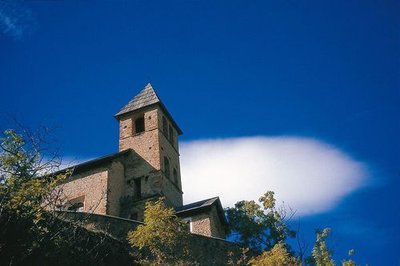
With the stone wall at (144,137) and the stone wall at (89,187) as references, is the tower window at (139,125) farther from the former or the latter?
the stone wall at (89,187)

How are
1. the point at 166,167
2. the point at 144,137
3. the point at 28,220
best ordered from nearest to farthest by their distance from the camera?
the point at 28,220 → the point at 166,167 → the point at 144,137

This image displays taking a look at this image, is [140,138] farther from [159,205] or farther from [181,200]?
[159,205]

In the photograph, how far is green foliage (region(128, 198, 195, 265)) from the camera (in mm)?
18422

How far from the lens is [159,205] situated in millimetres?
19719

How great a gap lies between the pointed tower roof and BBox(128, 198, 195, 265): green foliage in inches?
697

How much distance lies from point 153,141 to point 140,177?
322 centimetres

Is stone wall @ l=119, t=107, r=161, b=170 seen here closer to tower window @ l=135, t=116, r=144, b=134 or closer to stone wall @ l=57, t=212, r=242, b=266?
tower window @ l=135, t=116, r=144, b=134

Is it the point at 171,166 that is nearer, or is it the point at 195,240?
the point at 195,240

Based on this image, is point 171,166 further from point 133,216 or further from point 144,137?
point 133,216

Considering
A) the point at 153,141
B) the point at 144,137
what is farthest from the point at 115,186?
the point at 144,137

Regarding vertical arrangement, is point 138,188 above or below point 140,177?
below

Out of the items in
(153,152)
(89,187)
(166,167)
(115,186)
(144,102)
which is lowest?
(89,187)

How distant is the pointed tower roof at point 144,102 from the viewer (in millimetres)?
36344

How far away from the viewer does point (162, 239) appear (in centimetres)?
1847
